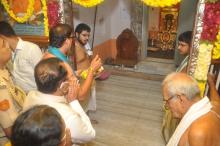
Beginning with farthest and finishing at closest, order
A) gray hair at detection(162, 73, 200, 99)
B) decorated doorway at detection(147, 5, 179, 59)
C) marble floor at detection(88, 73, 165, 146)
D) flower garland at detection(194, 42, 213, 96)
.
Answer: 1. decorated doorway at detection(147, 5, 179, 59)
2. marble floor at detection(88, 73, 165, 146)
3. flower garland at detection(194, 42, 213, 96)
4. gray hair at detection(162, 73, 200, 99)

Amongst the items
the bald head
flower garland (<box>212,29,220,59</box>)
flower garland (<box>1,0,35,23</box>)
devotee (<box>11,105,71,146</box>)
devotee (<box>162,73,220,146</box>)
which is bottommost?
devotee (<box>162,73,220,146</box>)

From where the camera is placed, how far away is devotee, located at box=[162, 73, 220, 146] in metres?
1.65

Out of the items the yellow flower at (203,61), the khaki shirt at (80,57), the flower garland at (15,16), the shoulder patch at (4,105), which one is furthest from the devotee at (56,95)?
the flower garland at (15,16)

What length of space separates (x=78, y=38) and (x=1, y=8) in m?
1.25

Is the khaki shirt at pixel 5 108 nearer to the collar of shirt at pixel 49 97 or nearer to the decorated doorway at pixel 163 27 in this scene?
the collar of shirt at pixel 49 97

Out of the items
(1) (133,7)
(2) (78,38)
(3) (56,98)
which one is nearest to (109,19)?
(1) (133,7)

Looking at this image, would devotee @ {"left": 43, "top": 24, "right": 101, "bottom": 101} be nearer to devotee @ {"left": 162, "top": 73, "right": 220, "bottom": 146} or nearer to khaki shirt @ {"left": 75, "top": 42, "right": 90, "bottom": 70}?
devotee @ {"left": 162, "top": 73, "right": 220, "bottom": 146}

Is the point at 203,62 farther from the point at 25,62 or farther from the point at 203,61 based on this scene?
the point at 25,62

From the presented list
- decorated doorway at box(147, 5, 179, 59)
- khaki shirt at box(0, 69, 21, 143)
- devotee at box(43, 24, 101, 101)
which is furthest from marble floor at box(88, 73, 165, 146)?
decorated doorway at box(147, 5, 179, 59)

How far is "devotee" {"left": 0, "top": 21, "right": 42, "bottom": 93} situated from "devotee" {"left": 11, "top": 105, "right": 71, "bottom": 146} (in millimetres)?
1705

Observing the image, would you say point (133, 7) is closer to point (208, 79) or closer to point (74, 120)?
point (208, 79)

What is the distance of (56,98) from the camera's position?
66.4 inches

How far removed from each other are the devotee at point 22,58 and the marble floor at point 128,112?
4.03ft

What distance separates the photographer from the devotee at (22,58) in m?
2.70
